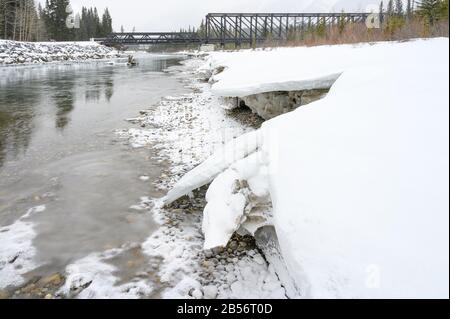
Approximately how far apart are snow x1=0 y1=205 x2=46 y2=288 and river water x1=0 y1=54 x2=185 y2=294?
0.32 ft

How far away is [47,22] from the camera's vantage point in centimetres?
6756

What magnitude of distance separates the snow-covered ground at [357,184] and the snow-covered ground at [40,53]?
38.6m

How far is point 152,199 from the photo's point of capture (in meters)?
5.69

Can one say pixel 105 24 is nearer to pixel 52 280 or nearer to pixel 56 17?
pixel 56 17

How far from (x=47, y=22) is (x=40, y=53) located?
30.4 metres

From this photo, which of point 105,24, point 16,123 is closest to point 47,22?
point 105,24

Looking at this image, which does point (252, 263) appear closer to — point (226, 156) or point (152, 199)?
→ point (226, 156)

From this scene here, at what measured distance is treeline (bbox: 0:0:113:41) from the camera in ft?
168

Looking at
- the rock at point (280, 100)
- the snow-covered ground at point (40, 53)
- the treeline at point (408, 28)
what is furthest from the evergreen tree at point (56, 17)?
the rock at point (280, 100)

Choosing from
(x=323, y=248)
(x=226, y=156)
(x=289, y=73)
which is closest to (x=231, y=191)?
(x=226, y=156)

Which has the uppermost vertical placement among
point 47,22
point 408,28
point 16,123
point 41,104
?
point 47,22

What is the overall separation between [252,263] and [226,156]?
1586 millimetres

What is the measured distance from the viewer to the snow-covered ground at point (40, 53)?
36.5 meters

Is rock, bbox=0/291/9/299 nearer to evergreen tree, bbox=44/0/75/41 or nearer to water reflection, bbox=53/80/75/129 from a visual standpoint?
water reflection, bbox=53/80/75/129
